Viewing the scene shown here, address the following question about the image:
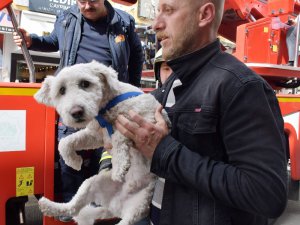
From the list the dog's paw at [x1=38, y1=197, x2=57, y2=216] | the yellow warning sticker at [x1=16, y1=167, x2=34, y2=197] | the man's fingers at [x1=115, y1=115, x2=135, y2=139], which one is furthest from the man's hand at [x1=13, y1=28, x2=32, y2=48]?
the man's fingers at [x1=115, y1=115, x2=135, y2=139]

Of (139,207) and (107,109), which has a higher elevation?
(107,109)

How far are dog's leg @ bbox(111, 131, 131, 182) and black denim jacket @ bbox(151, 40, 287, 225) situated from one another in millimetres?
221

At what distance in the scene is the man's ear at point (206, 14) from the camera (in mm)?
1092

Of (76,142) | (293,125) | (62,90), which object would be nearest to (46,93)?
(62,90)

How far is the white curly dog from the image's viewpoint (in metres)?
1.28

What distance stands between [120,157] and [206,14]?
0.59 m

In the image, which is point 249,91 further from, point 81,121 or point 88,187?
point 88,187

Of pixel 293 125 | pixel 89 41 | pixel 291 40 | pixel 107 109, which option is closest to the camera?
pixel 107 109

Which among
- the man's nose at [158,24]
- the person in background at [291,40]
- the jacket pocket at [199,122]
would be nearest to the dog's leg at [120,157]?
the jacket pocket at [199,122]

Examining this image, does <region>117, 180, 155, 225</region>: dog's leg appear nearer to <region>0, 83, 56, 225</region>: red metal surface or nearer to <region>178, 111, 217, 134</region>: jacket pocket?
<region>178, 111, 217, 134</region>: jacket pocket

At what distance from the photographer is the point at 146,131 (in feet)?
3.63

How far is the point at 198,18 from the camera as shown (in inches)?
43.4

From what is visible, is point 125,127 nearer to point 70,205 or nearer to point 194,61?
point 194,61

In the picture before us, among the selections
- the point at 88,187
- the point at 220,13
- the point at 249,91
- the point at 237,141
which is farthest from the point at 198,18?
the point at 88,187
